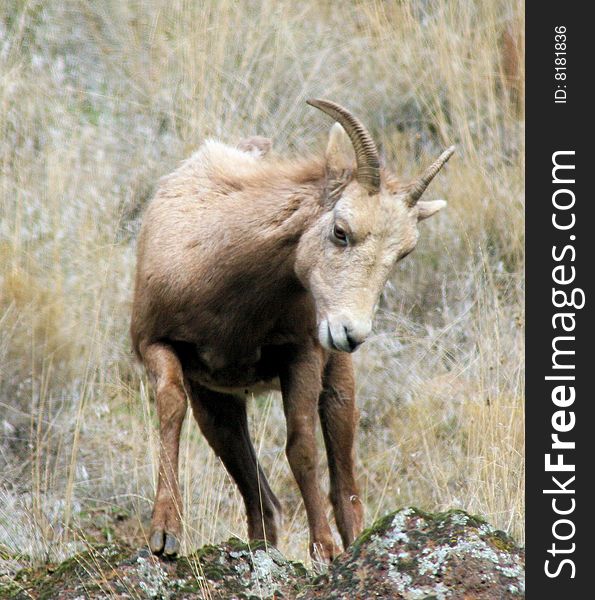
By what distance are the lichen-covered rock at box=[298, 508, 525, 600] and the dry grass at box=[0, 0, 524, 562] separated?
1.76 m

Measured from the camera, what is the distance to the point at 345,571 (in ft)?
13.3

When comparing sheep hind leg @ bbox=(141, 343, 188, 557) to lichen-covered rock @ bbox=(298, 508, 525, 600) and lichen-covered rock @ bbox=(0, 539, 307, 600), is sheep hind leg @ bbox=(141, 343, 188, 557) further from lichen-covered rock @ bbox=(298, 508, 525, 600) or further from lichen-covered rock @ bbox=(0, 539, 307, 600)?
lichen-covered rock @ bbox=(298, 508, 525, 600)

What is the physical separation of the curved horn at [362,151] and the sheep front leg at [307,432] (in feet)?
2.83

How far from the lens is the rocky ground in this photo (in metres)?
3.90

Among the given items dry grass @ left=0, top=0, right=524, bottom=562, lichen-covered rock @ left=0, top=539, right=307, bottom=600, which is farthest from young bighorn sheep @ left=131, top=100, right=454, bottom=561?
dry grass @ left=0, top=0, right=524, bottom=562

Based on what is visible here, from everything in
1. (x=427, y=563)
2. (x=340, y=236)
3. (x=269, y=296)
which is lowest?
(x=427, y=563)

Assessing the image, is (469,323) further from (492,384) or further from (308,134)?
(308,134)

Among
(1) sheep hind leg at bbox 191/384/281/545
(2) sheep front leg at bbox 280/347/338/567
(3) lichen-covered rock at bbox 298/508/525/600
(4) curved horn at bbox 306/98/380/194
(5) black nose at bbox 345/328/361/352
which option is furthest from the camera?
(1) sheep hind leg at bbox 191/384/281/545

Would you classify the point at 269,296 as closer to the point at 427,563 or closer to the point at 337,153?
the point at 337,153

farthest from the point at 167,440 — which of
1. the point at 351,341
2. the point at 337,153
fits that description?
the point at 337,153

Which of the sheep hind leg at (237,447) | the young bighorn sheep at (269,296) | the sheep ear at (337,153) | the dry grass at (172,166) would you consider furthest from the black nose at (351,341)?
the dry grass at (172,166)

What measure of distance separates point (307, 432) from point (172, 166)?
417 cm

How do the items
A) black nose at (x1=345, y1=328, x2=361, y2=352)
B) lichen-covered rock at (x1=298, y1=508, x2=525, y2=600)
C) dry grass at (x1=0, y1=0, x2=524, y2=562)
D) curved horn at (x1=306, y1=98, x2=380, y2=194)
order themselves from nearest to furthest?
lichen-covered rock at (x1=298, y1=508, x2=525, y2=600), black nose at (x1=345, y1=328, x2=361, y2=352), curved horn at (x1=306, y1=98, x2=380, y2=194), dry grass at (x1=0, y1=0, x2=524, y2=562)

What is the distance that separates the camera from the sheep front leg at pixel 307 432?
5.33m
